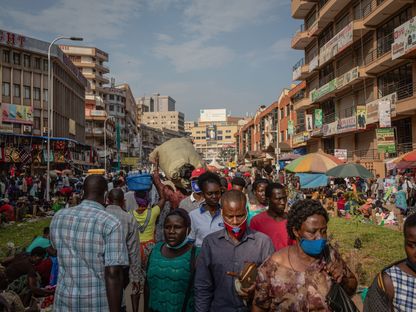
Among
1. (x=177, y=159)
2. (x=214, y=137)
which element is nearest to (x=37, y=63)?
(x=177, y=159)

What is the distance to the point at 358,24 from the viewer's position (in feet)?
93.3

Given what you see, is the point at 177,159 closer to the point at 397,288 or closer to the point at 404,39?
the point at 397,288

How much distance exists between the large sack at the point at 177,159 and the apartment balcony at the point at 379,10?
59.5 ft

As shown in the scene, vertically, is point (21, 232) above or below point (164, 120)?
below

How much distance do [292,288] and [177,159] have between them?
813cm

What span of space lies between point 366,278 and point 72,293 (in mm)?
5660

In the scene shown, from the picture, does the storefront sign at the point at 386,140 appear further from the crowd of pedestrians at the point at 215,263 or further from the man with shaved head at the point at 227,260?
the man with shaved head at the point at 227,260

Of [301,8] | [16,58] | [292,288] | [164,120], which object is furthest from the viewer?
[164,120]

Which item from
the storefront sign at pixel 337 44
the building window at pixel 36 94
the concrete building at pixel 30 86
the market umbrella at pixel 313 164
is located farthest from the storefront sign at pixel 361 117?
the building window at pixel 36 94

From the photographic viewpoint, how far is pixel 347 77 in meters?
30.5

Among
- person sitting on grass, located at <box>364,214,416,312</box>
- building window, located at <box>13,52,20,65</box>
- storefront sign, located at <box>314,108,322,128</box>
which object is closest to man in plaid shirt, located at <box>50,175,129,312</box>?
person sitting on grass, located at <box>364,214,416,312</box>

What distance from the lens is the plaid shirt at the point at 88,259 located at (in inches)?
125

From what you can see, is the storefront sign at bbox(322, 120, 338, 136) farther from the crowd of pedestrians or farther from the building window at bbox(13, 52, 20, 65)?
the building window at bbox(13, 52, 20, 65)

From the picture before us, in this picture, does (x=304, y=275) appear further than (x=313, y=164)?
No
